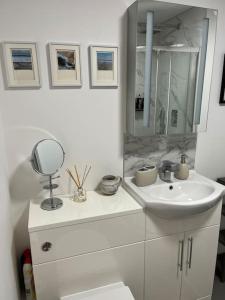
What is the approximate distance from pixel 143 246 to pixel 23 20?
4.75 ft

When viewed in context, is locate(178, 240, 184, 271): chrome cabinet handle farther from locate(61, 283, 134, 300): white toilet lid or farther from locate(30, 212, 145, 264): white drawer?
locate(61, 283, 134, 300): white toilet lid

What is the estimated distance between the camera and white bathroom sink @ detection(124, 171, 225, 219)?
121 centimetres

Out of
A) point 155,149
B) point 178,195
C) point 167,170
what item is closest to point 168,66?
point 155,149

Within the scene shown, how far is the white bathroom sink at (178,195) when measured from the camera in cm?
121

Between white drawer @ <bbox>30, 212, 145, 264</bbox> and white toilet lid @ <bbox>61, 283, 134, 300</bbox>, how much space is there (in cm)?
24

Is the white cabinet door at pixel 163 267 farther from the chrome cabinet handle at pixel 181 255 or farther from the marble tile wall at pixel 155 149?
the marble tile wall at pixel 155 149

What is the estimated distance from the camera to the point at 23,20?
120 cm

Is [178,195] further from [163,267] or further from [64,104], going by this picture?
[64,104]

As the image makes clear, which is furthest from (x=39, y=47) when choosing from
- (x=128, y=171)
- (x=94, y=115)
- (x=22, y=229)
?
(x=22, y=229)

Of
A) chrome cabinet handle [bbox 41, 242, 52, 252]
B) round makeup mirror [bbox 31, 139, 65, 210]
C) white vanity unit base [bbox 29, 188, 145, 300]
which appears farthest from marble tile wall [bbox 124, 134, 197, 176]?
chrome cabinet handle [bbox 41, 242, 52, 252]

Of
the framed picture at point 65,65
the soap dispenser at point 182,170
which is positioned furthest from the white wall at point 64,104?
the soap dispenser at point 182,170

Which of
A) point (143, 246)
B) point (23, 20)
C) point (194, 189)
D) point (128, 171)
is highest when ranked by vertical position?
point (23, 20)

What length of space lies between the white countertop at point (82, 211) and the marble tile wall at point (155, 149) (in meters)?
0.28

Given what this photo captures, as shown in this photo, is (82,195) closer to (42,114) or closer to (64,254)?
(64,254)
